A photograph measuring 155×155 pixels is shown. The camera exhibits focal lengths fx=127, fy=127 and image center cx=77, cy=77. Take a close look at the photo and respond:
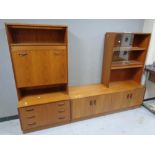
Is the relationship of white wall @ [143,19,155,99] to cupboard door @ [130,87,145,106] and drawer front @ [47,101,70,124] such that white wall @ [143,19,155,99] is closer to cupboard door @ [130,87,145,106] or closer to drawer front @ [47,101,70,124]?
cupboard door @ [130,87,145,106]

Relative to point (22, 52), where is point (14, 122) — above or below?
below

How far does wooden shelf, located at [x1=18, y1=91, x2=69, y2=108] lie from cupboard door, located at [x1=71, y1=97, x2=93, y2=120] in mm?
212

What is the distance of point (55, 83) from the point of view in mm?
2109

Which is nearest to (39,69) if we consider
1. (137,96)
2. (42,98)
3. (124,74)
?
(42,98)

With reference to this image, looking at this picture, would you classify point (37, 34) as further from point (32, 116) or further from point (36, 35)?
point (32, 116)

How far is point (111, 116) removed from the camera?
254 cm

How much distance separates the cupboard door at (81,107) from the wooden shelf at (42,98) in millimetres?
212

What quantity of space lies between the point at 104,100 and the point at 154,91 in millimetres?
1546

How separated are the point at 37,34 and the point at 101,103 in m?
1.66

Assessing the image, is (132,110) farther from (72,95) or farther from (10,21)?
(10,21)

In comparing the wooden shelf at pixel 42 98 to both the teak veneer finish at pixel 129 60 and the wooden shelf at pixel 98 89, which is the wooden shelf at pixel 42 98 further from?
the teak veneer finish at pixel 129 60

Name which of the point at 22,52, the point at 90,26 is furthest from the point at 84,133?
the point at 90,26

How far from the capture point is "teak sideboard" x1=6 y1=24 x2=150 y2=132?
6.14ft

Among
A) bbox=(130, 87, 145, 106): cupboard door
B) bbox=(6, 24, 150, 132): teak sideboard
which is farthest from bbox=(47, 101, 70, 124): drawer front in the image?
bbox=(130, 87, 145, 106): cupboard door
